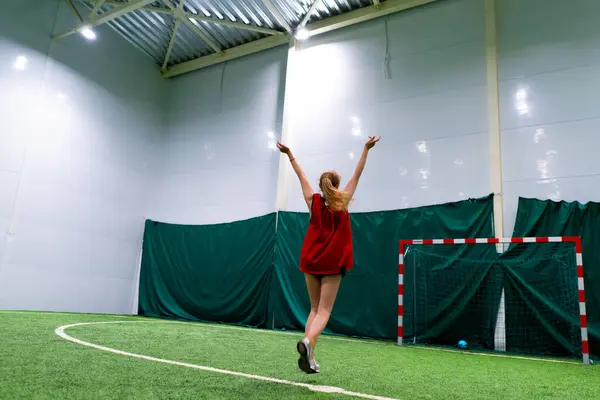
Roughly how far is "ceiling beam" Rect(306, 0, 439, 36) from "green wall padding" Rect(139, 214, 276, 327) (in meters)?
4.89

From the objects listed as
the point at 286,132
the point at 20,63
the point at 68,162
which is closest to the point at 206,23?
the point at 286,132

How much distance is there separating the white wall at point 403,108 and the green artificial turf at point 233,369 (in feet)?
14.8

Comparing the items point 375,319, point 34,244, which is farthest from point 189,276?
point 375,319

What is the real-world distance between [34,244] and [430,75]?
9.71 meters

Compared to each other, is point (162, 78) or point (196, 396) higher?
point (162, 78)

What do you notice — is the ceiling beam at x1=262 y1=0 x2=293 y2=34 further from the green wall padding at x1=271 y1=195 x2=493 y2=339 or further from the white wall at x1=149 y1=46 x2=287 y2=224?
the green wall padding at x1=271 y1=195 x2=493 y2=339

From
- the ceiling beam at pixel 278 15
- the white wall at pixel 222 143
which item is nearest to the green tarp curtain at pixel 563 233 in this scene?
the white wall at pixel 222 143

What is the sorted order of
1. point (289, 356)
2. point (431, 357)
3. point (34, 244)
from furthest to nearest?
point (34, 244) → point (431, 357) → point (289, 356)

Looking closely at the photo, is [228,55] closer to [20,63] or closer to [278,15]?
[278,15]

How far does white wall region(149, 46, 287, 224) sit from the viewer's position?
1168 cm

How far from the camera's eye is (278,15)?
11.1m

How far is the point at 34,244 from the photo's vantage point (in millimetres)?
10469

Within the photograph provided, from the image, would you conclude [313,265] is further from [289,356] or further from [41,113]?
[41,113]

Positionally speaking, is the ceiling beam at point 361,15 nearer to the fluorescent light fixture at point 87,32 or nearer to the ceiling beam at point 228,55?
the ceiling beam at point 228,55
